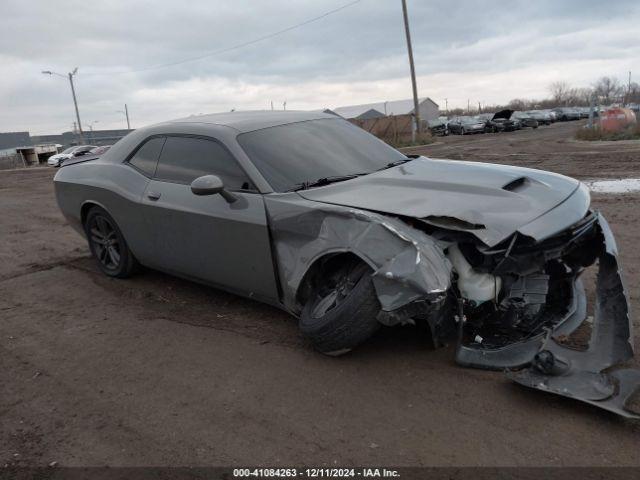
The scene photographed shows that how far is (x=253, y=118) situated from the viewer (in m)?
4.50

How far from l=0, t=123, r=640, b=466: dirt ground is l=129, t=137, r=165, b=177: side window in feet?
3.80

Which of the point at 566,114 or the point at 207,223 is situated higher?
the point at 207,223

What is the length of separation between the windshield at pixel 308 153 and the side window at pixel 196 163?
164 mm

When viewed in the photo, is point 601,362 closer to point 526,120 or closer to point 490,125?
point 490,125

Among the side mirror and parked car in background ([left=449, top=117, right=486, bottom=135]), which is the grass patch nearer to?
parked car in background ([left=449, top=117, right=486, bottom=135])

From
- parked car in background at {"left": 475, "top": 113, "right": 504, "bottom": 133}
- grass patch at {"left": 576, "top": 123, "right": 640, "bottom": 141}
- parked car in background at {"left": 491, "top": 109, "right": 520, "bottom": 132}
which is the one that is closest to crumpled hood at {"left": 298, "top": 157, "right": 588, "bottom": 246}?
grass patch at {"left": 576, "top": 123, "right": 640, "bottom": 141}

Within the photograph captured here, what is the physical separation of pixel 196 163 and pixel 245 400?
2027mm

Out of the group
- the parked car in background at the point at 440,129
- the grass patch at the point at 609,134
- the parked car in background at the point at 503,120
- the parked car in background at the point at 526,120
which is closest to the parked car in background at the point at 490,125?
the parked car in background at the point at 503,120

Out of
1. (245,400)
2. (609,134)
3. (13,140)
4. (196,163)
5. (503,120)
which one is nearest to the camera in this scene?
(245,400)

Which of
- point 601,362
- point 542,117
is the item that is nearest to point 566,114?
point 542,117

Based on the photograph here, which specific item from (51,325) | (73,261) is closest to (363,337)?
(51,325)

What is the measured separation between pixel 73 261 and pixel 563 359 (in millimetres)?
5442

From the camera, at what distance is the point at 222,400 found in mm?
3121

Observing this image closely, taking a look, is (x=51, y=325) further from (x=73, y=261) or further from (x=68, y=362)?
(x=73, y=261)
